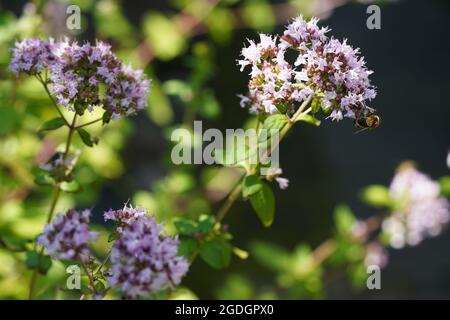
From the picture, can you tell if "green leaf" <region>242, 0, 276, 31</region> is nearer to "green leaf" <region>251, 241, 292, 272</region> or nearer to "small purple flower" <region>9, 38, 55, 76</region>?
"green leaf" <region>251, 241, 292, 272</region>

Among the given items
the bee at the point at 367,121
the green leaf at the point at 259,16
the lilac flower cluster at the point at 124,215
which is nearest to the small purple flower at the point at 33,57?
the lilac flower cluster at the point at 124,215

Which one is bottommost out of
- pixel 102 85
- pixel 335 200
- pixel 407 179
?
pixel 102 85

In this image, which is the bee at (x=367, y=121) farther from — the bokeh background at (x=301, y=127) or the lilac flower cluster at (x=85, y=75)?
the bokeh background at (x=301, y=127)

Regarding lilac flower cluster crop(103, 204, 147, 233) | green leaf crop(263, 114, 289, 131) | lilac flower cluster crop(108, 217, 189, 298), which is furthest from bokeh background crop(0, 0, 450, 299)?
lilac flower cluster crop(108, 217, 189, 298)
